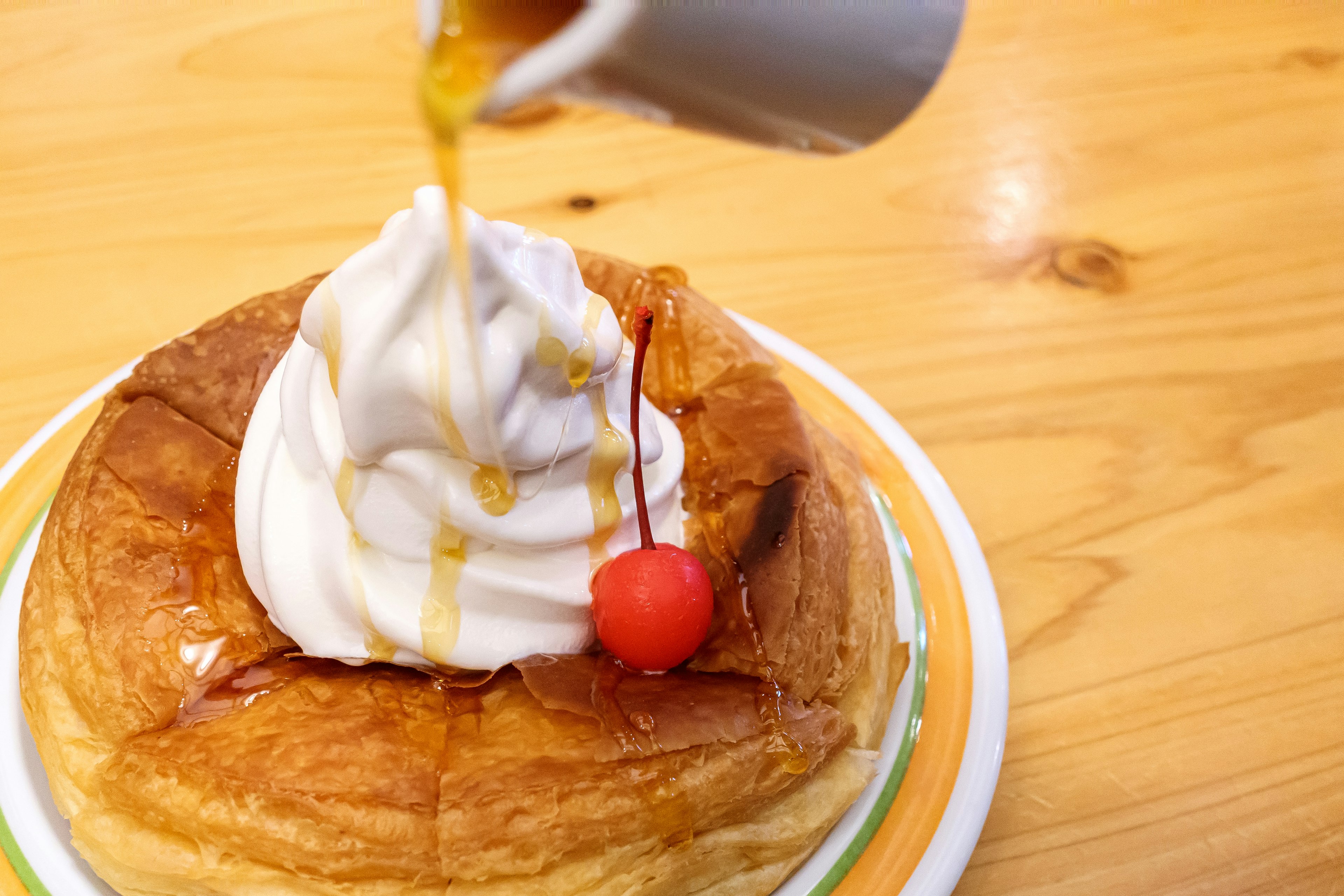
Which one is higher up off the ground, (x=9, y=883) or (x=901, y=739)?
(x=9, y=883)

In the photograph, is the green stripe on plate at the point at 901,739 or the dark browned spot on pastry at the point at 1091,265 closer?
the green stripe on plate at the point at 901,739

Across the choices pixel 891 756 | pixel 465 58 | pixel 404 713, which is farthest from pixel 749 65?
pixel 891 756

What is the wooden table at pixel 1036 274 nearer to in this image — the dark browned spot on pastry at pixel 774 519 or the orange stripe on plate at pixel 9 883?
the dark browned spot on pastry at pixel 774 519

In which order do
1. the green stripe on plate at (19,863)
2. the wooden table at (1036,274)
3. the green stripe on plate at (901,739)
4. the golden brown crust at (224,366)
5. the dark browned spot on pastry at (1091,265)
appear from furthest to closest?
the dark browned spot on pastry at (1091,265), the wooden table at (1036,274), the golden brown crust at (224,366), the green stripe on plate at (901,739), the green stripe on plate at (19,863)

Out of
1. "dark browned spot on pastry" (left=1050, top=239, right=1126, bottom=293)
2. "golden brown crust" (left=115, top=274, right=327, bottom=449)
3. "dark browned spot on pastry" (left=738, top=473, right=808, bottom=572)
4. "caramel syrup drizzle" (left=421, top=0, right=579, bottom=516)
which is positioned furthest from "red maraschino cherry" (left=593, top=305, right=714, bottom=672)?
"dark browned spot on pastry" (left=1050, top=239, right=1126, bottom=293)

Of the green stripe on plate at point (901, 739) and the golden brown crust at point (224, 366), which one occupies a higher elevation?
the golden brown crust at point (224, 366)

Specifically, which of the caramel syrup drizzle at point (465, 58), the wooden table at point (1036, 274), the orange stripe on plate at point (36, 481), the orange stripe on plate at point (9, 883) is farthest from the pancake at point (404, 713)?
the caramel syrup drizzle at point (465, 58)

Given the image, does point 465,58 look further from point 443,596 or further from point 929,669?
point 929,669

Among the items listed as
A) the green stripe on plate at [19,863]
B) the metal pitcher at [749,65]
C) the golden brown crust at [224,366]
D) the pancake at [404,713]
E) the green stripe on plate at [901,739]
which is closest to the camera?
the metal pitcher at [749,65]
